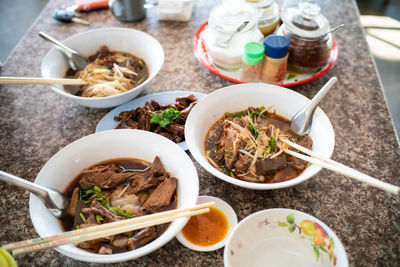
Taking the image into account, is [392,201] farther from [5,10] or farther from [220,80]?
[5,10]

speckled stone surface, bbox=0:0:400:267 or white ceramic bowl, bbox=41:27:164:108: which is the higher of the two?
white ceramic bowl, bbox=41:27:164:108

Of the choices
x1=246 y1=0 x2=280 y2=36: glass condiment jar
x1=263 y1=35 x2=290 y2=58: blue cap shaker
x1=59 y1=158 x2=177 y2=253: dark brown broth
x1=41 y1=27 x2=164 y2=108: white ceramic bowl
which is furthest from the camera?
x1=246 y1=0 x2=280 y2=36: glass condiment jar

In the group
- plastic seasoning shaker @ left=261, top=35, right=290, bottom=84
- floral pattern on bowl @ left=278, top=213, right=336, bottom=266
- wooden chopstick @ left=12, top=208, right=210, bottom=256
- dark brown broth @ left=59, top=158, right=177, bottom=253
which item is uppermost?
plastic seasoning shaker @ left=261, top=35, right=290, bottom=84

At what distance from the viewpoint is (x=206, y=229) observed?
5.32ft

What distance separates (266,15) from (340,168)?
1856 mm

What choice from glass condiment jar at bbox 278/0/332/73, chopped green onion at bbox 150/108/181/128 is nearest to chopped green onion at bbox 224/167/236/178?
chopped green onion at bbox 150/108/181/128

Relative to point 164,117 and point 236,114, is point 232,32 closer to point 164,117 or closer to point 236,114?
point 236,114

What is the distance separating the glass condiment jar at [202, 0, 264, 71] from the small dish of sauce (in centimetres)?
133

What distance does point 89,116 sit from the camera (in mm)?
2389

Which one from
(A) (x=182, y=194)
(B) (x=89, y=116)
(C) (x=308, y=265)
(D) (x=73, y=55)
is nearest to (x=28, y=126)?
(B) (x=89, y=116)

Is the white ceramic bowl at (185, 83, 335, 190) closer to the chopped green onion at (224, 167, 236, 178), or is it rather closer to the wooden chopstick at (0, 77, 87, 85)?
the chopped green onion at (224, 167, 236, 178)

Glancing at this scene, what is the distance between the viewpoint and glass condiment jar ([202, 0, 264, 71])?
8.13 feet

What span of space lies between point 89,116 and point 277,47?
5.26 feet

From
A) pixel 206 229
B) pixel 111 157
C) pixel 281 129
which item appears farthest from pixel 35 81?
pixel 281 129
